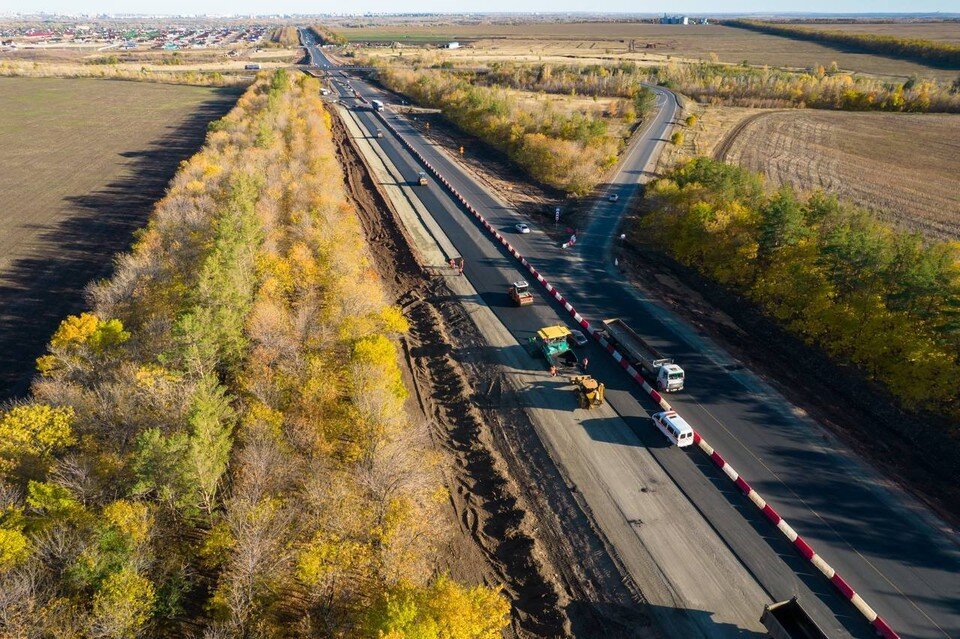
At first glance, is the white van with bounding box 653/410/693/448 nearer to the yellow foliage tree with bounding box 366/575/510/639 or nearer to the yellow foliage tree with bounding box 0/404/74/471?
the yellow foliage tree with bounding box 366/575/510/639

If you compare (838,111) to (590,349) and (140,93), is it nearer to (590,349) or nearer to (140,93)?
(590,349)

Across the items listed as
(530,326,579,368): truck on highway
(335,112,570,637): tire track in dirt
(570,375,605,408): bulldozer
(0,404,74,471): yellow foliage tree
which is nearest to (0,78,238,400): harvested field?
(0,404,74,471): yellow foliage tree

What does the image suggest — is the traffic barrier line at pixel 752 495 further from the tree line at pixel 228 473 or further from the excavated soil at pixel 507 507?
the tree line at pixel 228 473

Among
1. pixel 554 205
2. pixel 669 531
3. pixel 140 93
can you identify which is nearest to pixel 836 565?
pixel 669 531

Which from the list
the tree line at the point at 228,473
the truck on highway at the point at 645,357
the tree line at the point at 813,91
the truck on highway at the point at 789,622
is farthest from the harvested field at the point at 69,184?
the tree line at the point at 813,91

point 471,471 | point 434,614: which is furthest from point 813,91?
point 434,614

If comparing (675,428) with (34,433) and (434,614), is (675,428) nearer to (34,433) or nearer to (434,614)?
(434,614)
